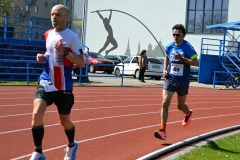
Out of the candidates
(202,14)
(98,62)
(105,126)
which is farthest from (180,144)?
(202,14)

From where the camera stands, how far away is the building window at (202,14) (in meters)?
54.8

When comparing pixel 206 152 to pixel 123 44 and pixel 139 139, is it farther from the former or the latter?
pixel 123 44

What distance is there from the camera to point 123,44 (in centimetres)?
6097

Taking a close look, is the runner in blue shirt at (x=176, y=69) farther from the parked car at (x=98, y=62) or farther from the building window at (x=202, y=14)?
the building window at (x=202, y=14)

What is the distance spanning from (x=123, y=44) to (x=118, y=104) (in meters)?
47.8

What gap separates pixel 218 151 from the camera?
7250mm

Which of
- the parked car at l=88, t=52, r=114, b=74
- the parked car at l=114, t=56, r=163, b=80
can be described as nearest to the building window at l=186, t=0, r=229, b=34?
the parked car at l=88, t=52, r=114, b=74

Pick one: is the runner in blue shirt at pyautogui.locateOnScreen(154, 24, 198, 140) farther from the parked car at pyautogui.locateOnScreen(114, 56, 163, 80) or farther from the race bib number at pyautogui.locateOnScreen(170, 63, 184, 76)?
the parked car at pyautogui.locateOnScreen(114, 56, 163, 80)

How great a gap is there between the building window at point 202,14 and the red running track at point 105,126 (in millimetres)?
41140

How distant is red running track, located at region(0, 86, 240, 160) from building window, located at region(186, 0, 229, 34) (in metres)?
41.1

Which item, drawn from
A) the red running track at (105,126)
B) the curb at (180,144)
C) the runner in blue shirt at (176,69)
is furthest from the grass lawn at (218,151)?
the runner in blue shirt at (176,69)

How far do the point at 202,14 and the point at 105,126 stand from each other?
4806cm

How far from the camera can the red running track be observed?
A: 687cm

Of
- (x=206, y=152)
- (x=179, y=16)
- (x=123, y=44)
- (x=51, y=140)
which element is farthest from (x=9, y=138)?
(x=123, y=44)
